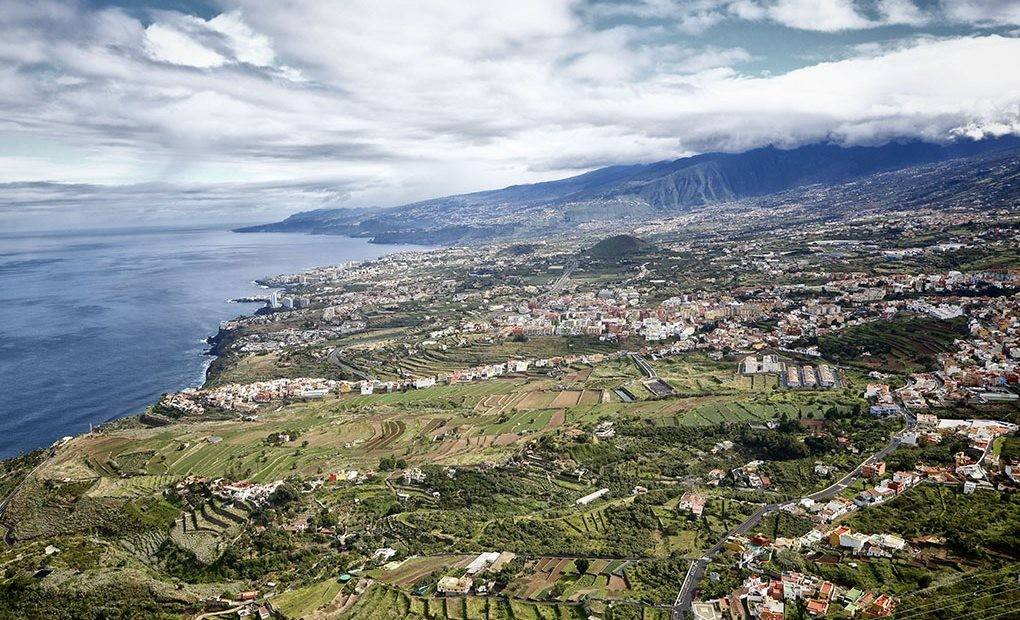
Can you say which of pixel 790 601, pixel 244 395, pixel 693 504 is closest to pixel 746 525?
pixel 693 504

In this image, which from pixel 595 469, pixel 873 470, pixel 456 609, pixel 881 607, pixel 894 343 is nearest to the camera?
pixel 881 607

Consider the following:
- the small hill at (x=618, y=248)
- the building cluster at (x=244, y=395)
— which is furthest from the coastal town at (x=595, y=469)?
the small hill at (x=618, y=248)

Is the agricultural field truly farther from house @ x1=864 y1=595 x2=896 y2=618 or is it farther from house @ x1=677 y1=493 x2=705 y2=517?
house @ x1=864 y1=595 x2=896 y2=618

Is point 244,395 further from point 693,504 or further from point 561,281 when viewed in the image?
point 561,281

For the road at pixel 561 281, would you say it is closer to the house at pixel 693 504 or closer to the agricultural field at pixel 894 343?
the agricultural field at pixel 894 343

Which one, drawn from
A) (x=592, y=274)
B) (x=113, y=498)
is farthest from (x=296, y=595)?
(x=592, y=274)

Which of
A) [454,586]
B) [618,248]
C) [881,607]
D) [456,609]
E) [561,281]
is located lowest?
[881,607]
